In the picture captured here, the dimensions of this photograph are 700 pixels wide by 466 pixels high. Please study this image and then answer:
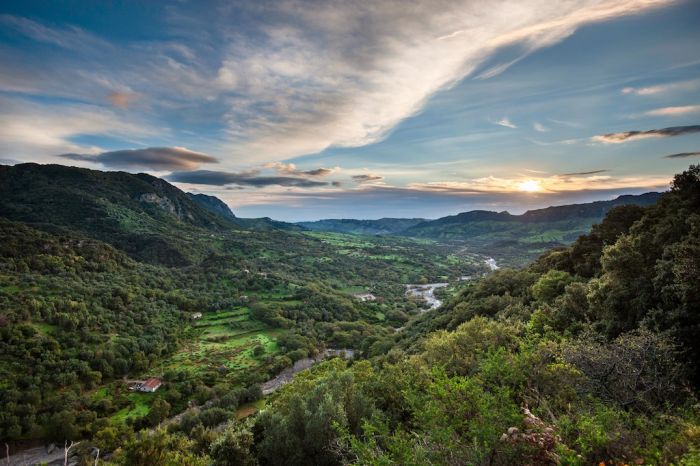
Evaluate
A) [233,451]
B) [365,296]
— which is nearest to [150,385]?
[233,451]

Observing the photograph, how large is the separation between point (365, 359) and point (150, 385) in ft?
166

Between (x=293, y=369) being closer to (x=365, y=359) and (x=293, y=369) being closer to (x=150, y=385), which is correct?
(x=365, y=359)

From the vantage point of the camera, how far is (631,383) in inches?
517

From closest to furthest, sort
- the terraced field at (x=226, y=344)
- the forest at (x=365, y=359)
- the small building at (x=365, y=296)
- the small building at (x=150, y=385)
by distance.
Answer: the forest at (x=365, y=359), the small building at (x=150, y=385), the terraced field at (x=226, y=344), the small building at (x=365, y=296)

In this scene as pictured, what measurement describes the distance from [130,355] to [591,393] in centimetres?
10473

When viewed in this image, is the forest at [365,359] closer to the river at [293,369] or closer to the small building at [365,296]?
the river at [293,369]

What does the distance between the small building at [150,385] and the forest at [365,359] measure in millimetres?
1429

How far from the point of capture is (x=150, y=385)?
77062 mm

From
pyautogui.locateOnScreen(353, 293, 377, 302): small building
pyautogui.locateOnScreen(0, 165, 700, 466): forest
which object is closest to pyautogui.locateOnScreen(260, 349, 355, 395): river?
pyautogui.locateOnScreen(0, 165, 700, 466): forest

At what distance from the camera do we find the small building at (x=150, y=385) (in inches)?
3004

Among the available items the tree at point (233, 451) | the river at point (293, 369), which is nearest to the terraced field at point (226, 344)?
the river at point (293, 369)

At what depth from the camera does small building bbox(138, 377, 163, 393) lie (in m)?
76.3

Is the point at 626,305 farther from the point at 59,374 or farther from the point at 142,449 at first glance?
the point at 59,374

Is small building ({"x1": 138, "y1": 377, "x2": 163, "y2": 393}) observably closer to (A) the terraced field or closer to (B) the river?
(A) the terraced field
